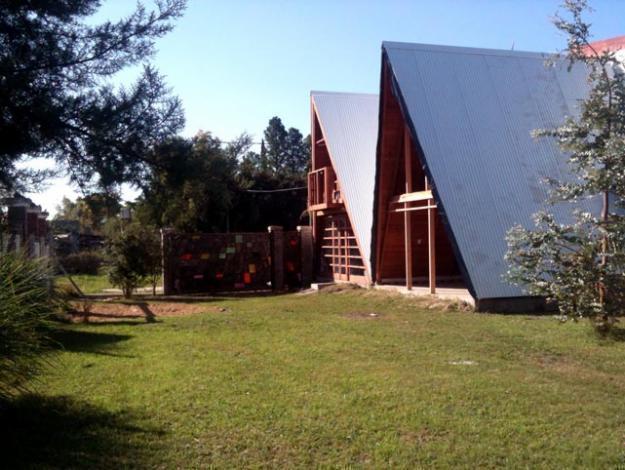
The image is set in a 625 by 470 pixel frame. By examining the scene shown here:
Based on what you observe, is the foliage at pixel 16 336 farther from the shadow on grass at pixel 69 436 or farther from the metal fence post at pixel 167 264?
the metal fence post at pixel 167 264

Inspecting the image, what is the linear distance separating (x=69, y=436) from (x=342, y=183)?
16977 mm

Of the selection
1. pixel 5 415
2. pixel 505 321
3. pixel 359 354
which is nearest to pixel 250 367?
pixel 359 354

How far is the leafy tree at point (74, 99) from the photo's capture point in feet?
19.3

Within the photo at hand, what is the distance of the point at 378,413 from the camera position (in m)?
6.30

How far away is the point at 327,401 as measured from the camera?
671cm

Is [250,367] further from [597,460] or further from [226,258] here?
[226,258]

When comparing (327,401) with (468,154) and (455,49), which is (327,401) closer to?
(468,154)

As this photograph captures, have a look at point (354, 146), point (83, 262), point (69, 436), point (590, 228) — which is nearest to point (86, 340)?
point (69, 436)

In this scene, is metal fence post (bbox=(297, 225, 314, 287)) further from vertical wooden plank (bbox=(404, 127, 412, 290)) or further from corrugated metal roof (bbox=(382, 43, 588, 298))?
corrugated metal roof (bbox=(382, 43, 588, 298))

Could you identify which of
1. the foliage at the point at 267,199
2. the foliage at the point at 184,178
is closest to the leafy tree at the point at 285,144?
the foliage at the point at 267,199

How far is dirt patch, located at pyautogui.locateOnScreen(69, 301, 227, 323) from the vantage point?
14086 mm

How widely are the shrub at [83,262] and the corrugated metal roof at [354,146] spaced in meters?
14.8

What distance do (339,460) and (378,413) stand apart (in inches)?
46.4

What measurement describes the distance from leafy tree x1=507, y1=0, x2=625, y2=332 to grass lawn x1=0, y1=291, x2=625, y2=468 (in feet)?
3.39
